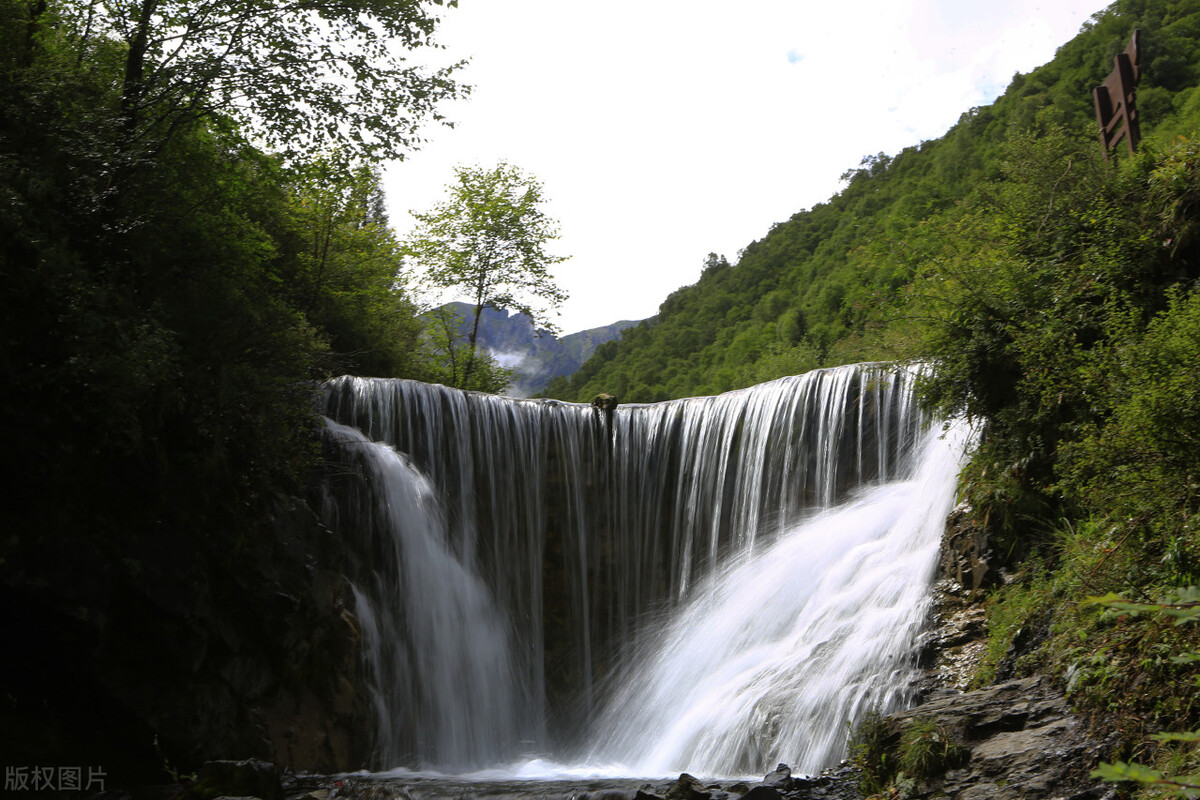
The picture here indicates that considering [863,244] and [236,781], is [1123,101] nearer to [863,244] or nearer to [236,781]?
[236,781]

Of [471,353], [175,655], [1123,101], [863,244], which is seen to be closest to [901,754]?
[175,655]

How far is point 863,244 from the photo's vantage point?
48938 mm

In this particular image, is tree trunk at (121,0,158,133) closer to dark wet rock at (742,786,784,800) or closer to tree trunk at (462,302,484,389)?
dark wet rock at (742,786,784,800)

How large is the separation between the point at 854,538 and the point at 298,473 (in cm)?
883

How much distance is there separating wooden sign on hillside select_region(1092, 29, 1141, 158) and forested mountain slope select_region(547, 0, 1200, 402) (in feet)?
24.6

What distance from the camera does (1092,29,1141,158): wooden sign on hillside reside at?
11781 millimetres

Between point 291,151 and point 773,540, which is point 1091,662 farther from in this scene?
point 291,151

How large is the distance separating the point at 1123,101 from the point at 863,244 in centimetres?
3793

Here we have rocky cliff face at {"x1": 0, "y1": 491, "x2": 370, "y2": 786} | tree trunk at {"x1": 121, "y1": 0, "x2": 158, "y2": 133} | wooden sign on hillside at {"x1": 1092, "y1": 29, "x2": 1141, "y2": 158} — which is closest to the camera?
rocky cliff face at {"x1": 0, "y1": 491, "x2": 370, "y2": 786}

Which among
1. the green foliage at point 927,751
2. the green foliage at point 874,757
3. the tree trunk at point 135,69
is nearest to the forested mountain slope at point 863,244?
the green foliage at point 874,757

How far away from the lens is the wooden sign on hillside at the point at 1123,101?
11.8m

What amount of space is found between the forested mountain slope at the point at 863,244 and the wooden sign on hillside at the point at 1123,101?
7500mm

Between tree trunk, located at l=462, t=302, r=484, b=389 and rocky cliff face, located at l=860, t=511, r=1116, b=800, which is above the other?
tree trunk, located at l=462, t=302, r=484, b=389

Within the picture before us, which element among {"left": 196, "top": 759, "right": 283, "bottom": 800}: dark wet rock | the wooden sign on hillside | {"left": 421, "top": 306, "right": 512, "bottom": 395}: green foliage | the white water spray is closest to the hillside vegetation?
the wooden sign on hillside
